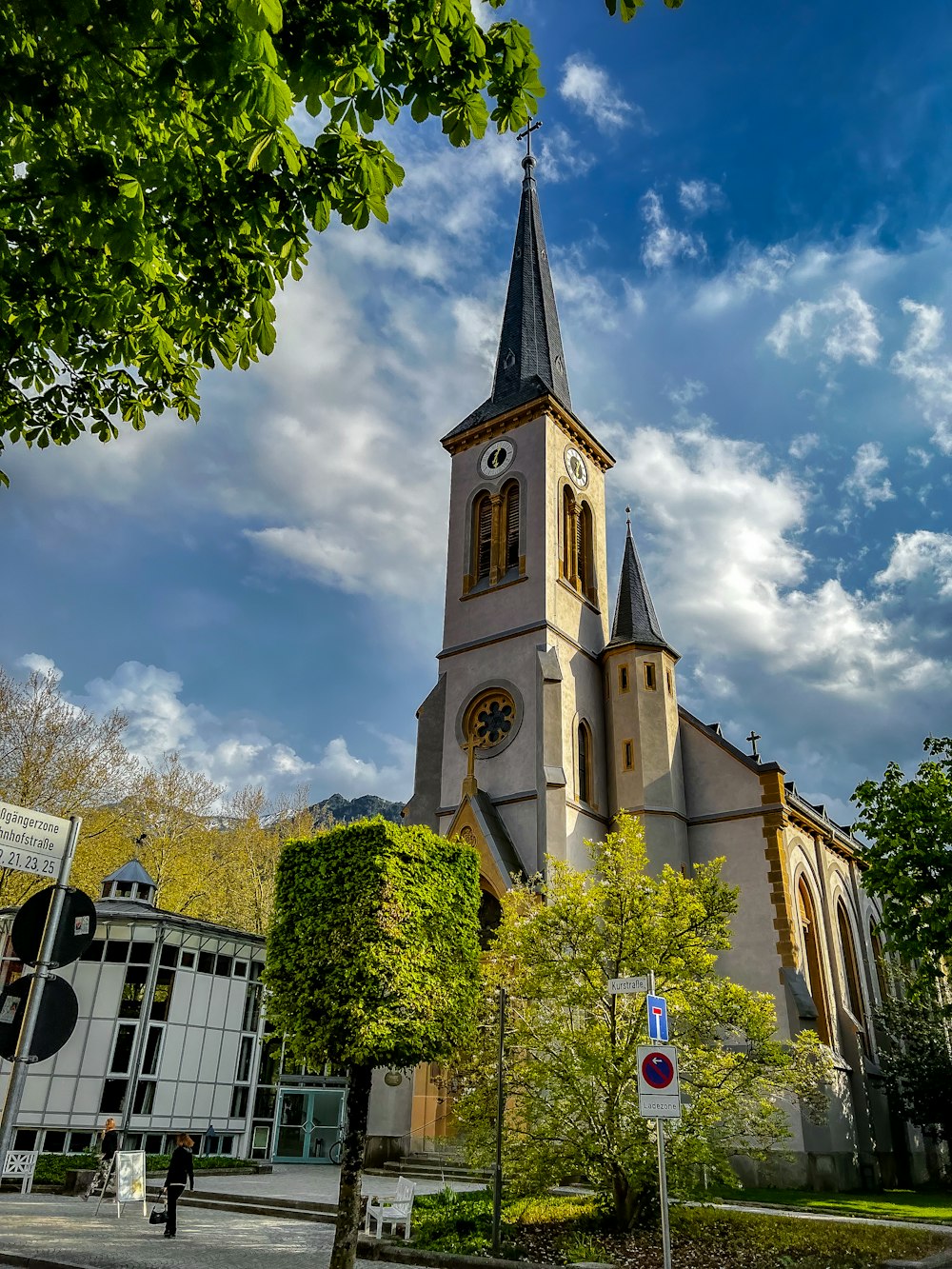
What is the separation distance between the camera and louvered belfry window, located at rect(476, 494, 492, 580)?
34.5 meters

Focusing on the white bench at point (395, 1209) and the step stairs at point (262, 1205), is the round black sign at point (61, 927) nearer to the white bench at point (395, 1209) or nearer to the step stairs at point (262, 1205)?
the white bench at point (395, 1209)

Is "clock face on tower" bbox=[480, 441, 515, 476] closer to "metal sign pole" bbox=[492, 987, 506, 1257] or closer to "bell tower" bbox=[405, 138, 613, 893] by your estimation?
"bell tower" bbox=[405, 138, 613, 893]

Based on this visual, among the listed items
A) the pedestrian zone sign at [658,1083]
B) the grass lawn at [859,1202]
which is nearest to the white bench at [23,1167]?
the grass lawn at [859,1202]

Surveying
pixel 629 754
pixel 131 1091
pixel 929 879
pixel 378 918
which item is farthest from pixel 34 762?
pixel 929 879

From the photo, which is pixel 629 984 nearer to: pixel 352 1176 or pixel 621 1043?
pixel 621 1043

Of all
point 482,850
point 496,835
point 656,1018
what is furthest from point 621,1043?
point 496,835

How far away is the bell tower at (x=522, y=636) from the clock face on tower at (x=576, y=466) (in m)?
0.08

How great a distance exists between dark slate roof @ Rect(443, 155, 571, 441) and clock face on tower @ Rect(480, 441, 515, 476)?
119 cm

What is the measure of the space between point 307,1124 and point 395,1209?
764 inches

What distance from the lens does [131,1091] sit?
2378 cm

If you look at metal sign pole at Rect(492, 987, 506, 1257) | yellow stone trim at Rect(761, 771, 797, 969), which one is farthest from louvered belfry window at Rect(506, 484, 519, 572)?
metal sign pole at Rect(492, 987, 506, 1257)

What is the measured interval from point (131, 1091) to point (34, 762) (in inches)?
485

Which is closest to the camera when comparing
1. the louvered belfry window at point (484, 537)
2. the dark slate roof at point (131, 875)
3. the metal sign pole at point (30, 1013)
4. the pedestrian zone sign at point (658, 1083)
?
the metal sign pole at point (30, 1013)

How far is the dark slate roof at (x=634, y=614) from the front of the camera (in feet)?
103
